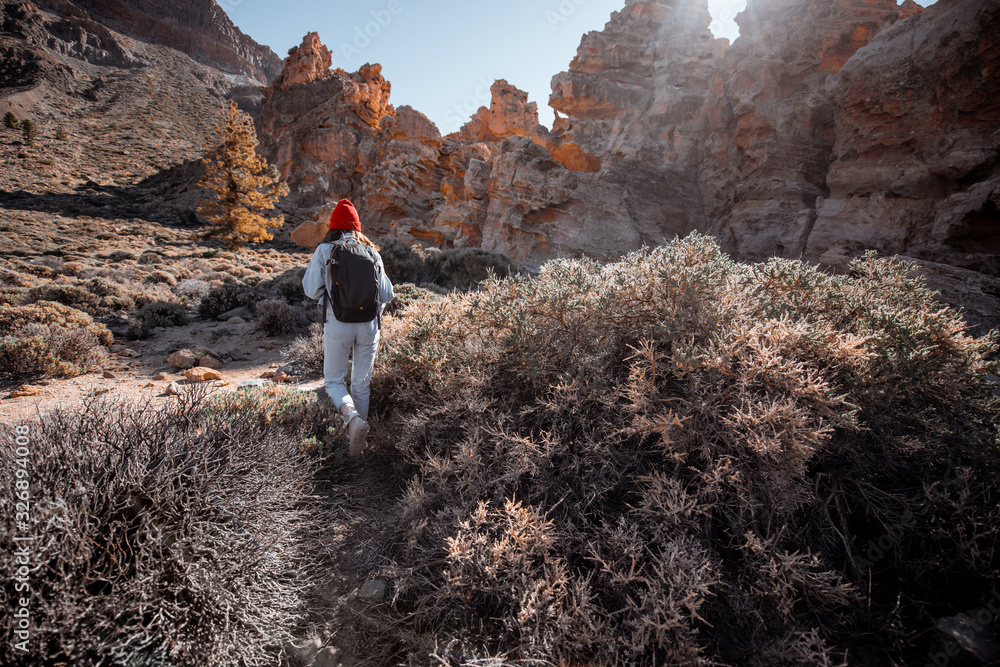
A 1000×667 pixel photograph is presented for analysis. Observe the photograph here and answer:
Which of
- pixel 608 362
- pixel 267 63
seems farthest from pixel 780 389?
pixel 267 63

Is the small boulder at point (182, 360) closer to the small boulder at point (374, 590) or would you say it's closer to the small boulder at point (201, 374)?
the small boulder at point (201, 374)

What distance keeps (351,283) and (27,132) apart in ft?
149

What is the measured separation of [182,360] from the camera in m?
5.62

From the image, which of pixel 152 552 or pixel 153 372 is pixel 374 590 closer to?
pixel 152 552

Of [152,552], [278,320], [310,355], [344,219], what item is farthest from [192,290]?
[152,552]

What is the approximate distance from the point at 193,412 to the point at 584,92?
22026mm

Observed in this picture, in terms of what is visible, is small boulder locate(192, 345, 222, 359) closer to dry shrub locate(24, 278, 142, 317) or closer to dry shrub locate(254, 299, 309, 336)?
dry shrub locate(254, 299, 309, 336)

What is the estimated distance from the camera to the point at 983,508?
1862 mm

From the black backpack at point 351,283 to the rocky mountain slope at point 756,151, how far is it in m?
8.00

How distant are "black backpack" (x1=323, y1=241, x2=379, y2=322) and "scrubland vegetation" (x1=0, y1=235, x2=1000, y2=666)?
104 centimetres

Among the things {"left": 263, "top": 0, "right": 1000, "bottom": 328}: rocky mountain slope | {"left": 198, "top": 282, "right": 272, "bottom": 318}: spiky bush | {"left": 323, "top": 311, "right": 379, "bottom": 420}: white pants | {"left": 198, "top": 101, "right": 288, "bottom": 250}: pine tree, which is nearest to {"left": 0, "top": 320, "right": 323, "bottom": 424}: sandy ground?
{"left": 198, "top": 282, "right": 272, "bottom": 318}: spiky bush

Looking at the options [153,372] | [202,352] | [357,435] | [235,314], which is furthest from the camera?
[235,314]

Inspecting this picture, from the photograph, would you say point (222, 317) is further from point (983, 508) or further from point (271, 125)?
point (271, 125)

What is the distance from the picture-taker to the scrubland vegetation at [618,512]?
1.50m
